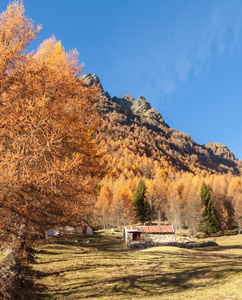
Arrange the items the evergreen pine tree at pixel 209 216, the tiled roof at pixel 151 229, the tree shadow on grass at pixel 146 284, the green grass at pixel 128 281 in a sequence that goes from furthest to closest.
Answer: the evergreen pine tree at pixel 209 216
the tiled roof at pixel 151 229
the tree shadow on grass at pixel 146 284
the green grass at pixel 128 281

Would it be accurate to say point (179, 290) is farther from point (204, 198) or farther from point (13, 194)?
point (204, 198)

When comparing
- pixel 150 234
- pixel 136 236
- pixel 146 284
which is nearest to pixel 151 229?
pixel 150 234

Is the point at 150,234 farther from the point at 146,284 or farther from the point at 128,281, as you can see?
the point at 146,284

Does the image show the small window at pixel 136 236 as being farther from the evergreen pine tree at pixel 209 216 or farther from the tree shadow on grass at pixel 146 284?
the evergreen pine tree at pixel 209 216

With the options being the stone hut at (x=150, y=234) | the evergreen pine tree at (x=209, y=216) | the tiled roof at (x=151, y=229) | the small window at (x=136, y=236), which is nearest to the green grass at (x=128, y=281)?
the stone hut at (x=150, y=234)

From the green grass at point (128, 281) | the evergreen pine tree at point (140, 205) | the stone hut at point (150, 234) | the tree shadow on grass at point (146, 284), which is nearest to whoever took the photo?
the green grass at point (128, 281)

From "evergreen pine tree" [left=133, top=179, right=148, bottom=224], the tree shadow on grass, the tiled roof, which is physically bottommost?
the tiled roof

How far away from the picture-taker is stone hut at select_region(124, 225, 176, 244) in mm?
31781

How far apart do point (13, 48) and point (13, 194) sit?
5.03m

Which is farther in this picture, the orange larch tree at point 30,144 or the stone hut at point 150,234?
the stone hut at point 150,234

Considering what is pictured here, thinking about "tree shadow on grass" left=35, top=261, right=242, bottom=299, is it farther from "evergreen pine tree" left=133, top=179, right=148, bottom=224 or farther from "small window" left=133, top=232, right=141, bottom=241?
"evergreen pine tree" left=133, top=179, right=148, bottom=224

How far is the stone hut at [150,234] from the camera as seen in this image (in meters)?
31.8

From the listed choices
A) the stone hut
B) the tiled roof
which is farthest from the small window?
the tiled roof

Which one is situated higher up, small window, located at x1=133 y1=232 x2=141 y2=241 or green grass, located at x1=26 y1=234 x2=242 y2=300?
green grass, located at x1=26 y1=234 x2=242 y2=300
